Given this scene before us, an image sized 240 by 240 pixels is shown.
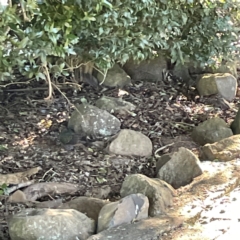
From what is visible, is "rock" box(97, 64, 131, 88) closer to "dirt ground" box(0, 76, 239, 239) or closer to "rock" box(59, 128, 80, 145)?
"dirt ground" box(0, 76, 239, 239)

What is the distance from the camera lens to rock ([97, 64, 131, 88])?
4.55 meters

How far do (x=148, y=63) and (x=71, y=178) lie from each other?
6.75ft

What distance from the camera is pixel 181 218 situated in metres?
2.29

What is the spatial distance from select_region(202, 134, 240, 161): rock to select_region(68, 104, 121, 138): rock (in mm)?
753

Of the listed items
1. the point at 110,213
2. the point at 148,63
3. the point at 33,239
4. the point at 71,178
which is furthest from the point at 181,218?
the point at 148,63

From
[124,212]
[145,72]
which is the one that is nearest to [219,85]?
[145,72]

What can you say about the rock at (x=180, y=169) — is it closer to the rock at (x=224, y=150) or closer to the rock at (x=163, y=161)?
the rock at (x=163, y=161)

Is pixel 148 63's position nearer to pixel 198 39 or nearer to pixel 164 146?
pixel 198 39

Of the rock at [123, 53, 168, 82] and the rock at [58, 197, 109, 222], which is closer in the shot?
the rock at [58, 197, 109, 222]

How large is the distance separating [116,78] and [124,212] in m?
2.50

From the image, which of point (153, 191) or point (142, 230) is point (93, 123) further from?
point (142, 230)

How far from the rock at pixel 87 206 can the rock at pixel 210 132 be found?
4.40ft

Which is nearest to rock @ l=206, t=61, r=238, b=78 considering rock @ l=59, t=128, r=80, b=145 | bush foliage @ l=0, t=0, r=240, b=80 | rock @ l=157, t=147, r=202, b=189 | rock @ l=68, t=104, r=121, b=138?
bush foliage @ l=0, t=0, r=240, b=80

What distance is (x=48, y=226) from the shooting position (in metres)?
2.12
